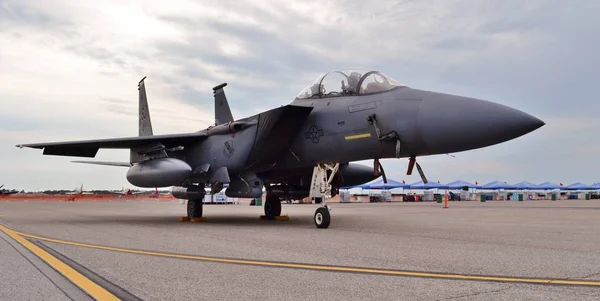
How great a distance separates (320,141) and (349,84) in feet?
4.63

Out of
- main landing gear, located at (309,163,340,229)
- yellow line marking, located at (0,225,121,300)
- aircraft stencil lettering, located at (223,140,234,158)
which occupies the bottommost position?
yellow line marking, located at (0,225,121,300)

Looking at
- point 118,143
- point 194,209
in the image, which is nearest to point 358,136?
point 194,209

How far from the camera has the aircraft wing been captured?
13.0m

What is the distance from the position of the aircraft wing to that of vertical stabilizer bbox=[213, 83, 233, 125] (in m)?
2.82

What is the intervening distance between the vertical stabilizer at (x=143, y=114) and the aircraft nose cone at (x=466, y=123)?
40.7ft

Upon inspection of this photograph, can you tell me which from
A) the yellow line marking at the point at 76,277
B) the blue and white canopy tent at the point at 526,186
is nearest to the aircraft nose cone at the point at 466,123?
the yellow line marking at the point at 76,277

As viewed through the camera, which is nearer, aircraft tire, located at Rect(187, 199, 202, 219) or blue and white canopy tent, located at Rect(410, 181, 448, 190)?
aircraft tire, located at Rect(187, 199, 202, 219)

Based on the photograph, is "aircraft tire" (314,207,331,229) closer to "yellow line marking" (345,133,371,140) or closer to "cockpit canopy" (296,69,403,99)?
"yellow line marking" (345,133,371,140)

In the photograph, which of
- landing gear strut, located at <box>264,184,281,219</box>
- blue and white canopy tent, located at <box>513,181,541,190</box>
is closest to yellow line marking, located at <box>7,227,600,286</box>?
landing gear strut, located at <box>264,184,281,219</box>

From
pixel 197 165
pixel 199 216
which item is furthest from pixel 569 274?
pixel 199 216

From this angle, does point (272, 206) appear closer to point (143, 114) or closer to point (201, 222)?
point (201, 222)

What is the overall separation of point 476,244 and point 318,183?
4.21 meters

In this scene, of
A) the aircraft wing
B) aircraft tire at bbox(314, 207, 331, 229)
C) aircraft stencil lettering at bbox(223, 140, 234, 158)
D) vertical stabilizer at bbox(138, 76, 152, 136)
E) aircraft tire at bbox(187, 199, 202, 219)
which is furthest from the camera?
vertical stabilizer at bbox(138, 76, 152, 136)

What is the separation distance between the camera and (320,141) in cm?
1078
